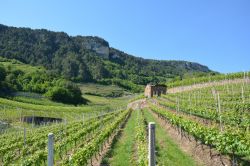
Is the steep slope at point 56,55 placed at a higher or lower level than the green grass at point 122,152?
higher

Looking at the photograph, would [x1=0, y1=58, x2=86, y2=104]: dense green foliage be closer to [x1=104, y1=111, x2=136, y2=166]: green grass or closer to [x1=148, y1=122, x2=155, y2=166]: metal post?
[x1=104, y1=111, x2=136, y2=166]: green grass

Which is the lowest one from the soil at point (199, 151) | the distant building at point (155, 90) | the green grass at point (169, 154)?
the green grass at point (169, 154)

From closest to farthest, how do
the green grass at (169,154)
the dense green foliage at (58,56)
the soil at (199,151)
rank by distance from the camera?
1. the soil at (199,151)
2. the green grass at (169,154)
3. the dense green foliage at (58,56)

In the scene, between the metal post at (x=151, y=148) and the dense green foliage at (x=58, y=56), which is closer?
the metal post at (x=151, y=148)

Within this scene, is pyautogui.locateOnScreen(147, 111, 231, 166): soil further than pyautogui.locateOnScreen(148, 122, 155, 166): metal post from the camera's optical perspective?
Yes

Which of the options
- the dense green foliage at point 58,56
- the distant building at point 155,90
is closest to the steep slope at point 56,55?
the dense green foliage at point 58,56

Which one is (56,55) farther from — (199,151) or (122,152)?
(199,151)

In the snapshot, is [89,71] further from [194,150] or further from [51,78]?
[194,150]

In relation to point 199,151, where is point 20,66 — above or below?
above

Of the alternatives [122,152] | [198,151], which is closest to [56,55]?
[122,152]

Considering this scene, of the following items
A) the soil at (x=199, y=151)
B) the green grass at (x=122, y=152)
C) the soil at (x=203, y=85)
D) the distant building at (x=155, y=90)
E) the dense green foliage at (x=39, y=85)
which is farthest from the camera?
the dense green foliage at (x=39, y=85)

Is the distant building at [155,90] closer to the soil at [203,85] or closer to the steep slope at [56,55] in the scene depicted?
the soil at [203,85]

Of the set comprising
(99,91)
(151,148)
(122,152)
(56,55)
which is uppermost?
(56,55)

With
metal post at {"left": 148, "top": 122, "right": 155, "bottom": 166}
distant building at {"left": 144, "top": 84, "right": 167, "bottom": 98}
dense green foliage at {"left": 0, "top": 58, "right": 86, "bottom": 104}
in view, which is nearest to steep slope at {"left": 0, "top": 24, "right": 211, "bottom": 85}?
dense green foliage at {"left": 0, "top": 58, "right": 86, "bottom": 104}
